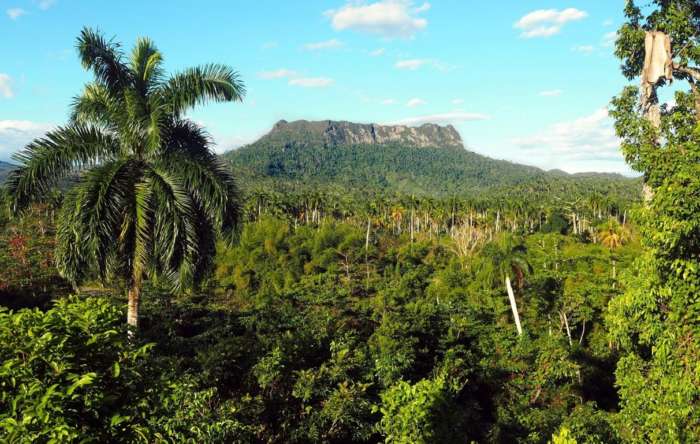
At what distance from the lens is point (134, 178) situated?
8023mm

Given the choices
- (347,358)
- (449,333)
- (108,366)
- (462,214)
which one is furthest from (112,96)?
(462,214)

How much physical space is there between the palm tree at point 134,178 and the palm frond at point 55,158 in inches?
0.6

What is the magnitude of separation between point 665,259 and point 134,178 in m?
7.73

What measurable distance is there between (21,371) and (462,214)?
8822cm

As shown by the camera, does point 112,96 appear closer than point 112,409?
No

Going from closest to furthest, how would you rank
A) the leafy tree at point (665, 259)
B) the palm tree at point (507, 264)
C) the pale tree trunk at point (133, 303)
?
the leafy tree at point (665, 259) → the pale tree trunk at point (133, 303) → the palm tree at point (507, 264)

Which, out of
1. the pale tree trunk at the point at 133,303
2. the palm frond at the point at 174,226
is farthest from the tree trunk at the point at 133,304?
the palm frond at the point at 174,226

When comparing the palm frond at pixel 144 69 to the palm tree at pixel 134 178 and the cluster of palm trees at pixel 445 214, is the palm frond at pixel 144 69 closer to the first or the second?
the palm tree at pixel 134 178

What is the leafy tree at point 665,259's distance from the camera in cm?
537

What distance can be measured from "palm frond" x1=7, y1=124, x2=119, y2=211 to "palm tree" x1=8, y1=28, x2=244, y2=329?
1 centimetres

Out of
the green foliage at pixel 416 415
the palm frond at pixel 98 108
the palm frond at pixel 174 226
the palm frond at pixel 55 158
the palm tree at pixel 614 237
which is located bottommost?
the palm tree at pixel 614 237

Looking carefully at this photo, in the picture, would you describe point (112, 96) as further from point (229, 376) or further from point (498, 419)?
point (498, 419)

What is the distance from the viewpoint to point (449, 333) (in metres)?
20.0

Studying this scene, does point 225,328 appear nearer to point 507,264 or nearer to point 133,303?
point 133,303
